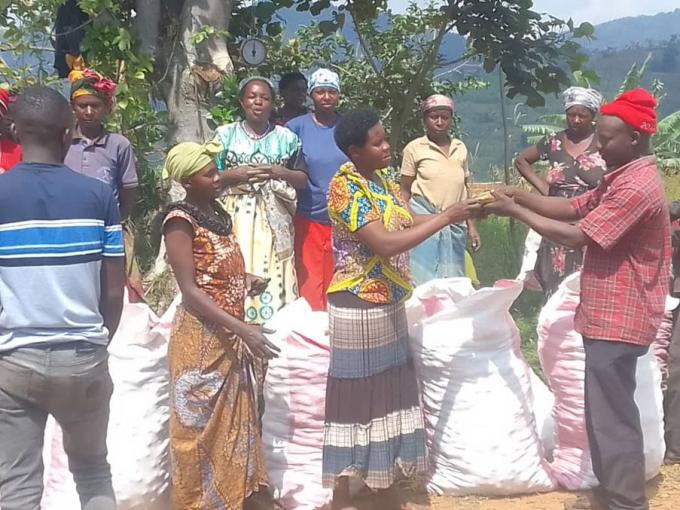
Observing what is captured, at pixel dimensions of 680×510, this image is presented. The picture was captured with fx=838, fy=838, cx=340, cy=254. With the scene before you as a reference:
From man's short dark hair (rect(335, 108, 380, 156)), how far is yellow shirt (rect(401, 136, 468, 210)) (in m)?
1.84

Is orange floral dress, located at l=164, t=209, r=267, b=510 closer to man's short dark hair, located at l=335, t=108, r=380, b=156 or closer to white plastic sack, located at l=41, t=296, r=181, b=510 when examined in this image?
white plastic sack, located at l=41, t=296, r=181, b=510

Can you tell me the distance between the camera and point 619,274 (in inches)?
117

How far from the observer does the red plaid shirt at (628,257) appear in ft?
9.37

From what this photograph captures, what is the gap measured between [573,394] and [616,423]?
48cm

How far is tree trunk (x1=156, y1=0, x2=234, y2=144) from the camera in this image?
5449 millimetres

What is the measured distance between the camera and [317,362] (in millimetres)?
3404

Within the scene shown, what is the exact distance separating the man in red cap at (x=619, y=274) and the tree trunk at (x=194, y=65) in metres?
2.87

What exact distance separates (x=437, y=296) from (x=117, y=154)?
1.67 m

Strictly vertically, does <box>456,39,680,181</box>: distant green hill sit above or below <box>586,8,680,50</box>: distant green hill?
below

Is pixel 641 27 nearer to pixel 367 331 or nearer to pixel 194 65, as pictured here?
pixel 194 65

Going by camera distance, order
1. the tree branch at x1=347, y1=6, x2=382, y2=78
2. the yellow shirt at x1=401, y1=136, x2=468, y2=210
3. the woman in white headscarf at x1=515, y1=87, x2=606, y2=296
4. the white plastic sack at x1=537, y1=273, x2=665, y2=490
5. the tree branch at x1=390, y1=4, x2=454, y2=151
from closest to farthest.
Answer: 1. the white plastic sack at x1=537, y1=273, x2=665, y2=490
2. the woman in white headscarf at x1=515, y1=87, x2=606, y2=296
3. the yellow shirt at x1=401, y1=136, x2=468, y2=210
4. the tree branch at x1=390, y1=4, x2=454, y2=151
5. the tree branch at x1=347, y1=6, x2=382, y2=78

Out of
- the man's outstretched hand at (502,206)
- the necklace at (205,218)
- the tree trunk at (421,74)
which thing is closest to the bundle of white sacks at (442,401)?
the man's outstretched hand at (502,206)

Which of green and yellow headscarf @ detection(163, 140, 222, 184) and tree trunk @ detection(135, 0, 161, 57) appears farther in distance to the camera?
Result: tree trunk @ detection(135, 0, 161, 57)

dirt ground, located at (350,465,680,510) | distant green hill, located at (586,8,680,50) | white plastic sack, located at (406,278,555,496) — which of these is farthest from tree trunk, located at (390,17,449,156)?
distant green hill, located at (586,8,680,50)
